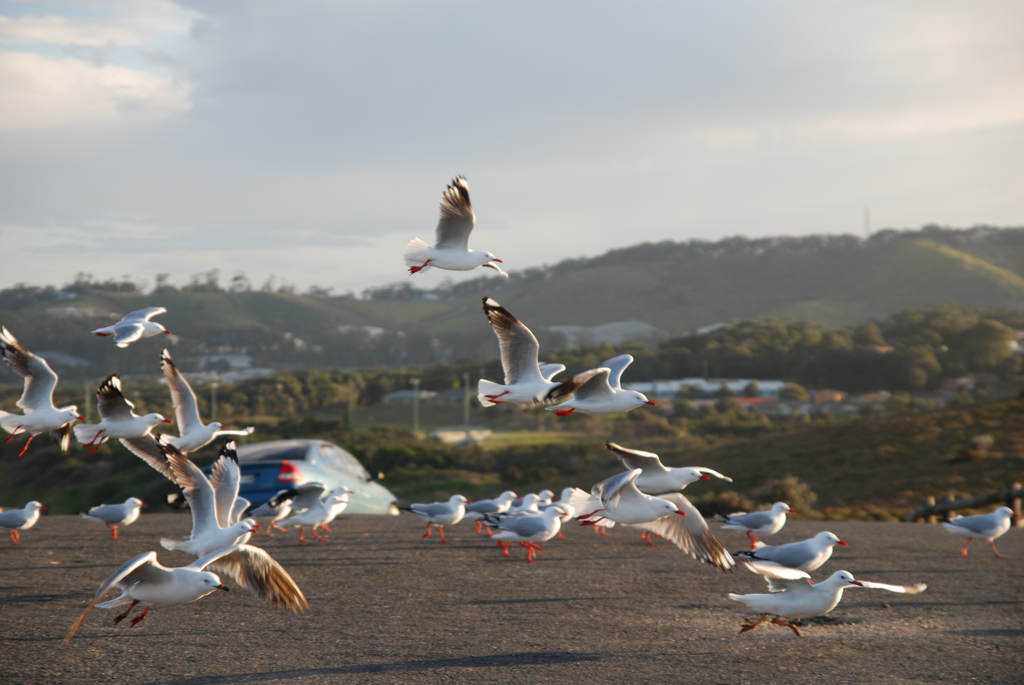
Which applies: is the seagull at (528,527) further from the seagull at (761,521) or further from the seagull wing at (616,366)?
the seagull wing at (616,366)

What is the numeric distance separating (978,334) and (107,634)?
251 ft

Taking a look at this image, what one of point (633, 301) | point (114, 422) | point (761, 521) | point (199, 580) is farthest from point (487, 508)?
point (633, 301)

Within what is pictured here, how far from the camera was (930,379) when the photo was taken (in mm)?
67750

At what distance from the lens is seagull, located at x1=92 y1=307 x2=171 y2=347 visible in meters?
9.83

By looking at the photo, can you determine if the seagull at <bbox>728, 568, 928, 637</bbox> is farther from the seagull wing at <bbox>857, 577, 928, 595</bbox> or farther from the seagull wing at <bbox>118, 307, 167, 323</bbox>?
the seagull wing at <bbox>118, 307, 167, 323</bbox>

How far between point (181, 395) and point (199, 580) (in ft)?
14.3

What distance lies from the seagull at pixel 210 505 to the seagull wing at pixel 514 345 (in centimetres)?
266

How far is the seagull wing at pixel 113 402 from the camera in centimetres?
982

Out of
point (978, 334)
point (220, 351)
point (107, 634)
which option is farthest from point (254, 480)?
point (978, 334)

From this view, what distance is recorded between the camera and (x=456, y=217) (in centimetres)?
934

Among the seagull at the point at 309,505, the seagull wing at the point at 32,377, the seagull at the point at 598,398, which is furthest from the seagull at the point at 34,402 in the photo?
the seagull at the point at 598,398

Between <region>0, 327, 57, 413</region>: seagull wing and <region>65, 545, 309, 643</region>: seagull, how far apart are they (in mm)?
4548

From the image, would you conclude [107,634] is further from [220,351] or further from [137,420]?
[220,351]

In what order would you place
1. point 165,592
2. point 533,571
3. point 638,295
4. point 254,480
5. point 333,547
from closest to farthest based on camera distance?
point 165,592 → point 533,571 → point 333,547 → point 254,480 → point 638,295
